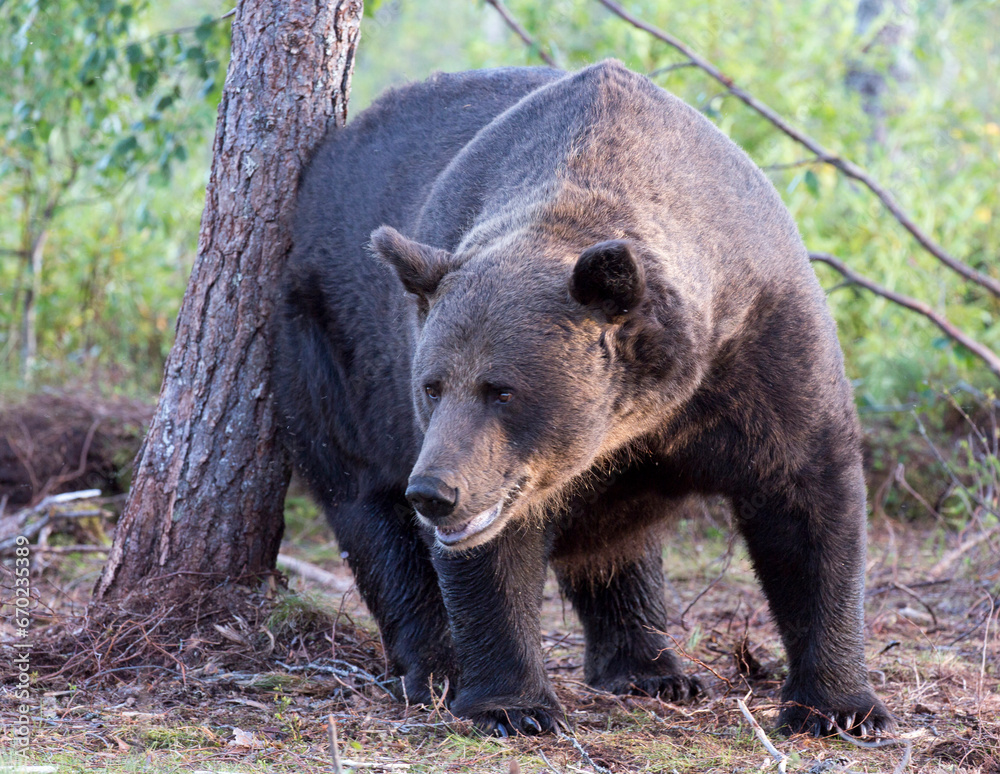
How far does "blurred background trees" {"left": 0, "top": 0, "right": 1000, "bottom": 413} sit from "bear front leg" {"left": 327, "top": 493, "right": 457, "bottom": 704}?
313 cm

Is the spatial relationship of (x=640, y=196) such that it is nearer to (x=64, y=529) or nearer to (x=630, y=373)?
(x=630, y=373)

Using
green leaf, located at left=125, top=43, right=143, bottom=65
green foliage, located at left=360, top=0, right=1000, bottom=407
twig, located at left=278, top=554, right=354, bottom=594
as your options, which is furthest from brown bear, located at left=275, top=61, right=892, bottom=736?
green foliage, located at left=360, top=0, right=1000, bottom=407

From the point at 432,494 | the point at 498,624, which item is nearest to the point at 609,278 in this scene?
the point at 432,494

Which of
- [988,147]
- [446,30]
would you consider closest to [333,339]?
[988,147]

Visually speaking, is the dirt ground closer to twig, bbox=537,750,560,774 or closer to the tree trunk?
twig, bbox=537,750,560,774

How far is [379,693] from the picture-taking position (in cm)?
441

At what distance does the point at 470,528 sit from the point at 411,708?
3.88 feet

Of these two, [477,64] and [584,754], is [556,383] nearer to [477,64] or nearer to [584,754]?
[584,754]

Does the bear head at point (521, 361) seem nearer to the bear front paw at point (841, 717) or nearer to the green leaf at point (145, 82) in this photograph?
the bear front paw at point (841, 717)

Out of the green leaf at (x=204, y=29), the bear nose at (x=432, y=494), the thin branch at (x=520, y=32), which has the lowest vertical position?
the bear nose at (x=432, y=494)

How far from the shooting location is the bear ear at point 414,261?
11.3 ft

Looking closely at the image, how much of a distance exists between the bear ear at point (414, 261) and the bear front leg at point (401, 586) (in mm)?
1423

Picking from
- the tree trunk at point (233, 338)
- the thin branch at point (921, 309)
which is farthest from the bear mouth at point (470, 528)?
the thin branch at point (921, 309)

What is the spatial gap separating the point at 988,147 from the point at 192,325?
926 centimetres
